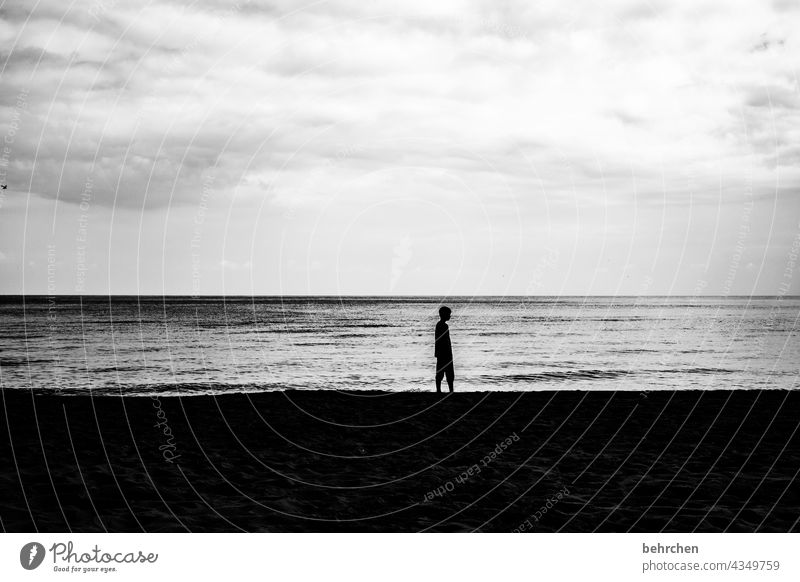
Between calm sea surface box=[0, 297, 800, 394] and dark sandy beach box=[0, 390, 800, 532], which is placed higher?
calm sea surface box=[0, 297, 800, 394]

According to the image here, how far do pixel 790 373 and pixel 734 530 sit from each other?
96.4ft

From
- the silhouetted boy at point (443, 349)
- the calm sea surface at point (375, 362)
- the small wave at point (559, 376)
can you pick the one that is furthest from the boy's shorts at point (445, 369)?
the small wave at point (559, 376)

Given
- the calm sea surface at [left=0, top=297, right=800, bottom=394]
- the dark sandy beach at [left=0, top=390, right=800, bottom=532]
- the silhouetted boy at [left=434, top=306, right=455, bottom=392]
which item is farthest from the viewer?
the calm sea surface at [left=0, top=297, right=800, bottom=394]

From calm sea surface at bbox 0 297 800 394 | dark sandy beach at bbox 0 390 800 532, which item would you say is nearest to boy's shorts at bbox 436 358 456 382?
dark sandy beach at bbox 0 390 800 532

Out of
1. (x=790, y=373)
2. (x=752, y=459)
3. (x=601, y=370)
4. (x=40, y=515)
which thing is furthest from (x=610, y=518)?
(x=790, y=373)

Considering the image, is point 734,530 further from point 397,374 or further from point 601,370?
point 601,370
